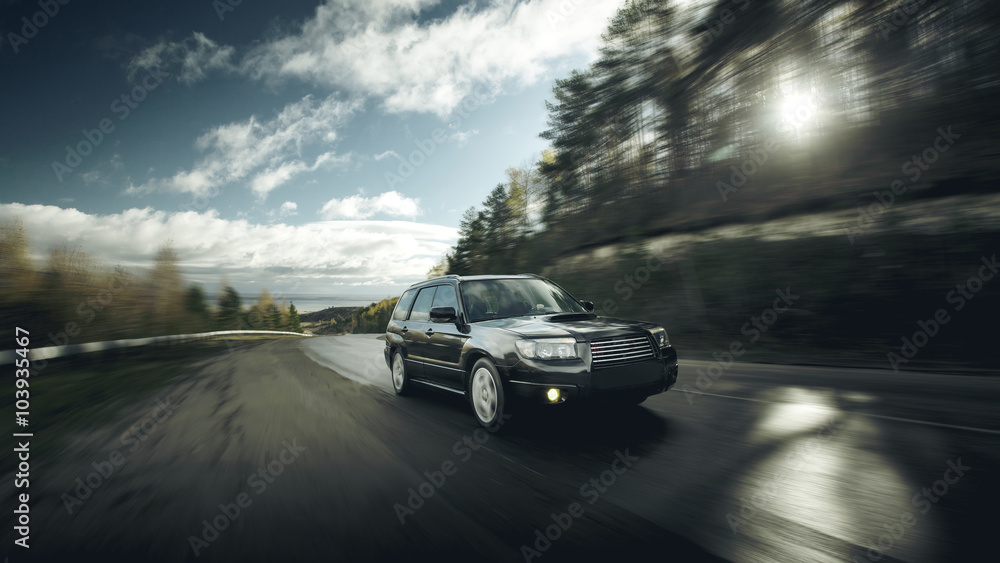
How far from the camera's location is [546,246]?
25297 mm

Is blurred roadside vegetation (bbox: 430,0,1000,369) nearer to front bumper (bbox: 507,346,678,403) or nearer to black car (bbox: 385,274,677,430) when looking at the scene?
black car (bbox: 385,274,677,430)

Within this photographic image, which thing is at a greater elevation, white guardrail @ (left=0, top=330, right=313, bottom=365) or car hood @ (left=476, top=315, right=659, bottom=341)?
white guardrail @ (left=0, top=330, right=313, bottom=365)

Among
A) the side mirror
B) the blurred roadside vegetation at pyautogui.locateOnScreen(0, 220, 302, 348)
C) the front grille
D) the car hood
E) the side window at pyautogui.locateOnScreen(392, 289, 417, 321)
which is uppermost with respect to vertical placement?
the blurred roadside vegetation at pyautogui.locateOnScreen(0, 220, 302, 348)

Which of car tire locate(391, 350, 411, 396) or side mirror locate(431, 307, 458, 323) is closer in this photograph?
side mirror locate(431, 307, 458, 323)

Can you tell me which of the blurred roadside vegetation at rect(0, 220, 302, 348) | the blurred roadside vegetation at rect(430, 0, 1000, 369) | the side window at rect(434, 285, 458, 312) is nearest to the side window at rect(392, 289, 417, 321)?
the side window at rect(434, 285, 458, 312)

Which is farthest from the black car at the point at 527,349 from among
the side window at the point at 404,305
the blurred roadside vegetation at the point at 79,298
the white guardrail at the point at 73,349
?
the blurred roadside vegetation at the point at 79,298

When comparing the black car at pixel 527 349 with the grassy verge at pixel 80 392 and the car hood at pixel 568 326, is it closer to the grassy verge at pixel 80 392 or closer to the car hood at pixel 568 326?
the car hood at pixel 568 326

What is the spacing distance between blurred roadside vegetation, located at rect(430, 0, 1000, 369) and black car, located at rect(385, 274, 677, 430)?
6.66 metres

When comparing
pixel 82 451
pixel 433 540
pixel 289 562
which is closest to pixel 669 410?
pixel 433 540

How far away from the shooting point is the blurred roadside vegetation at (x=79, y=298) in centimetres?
1463

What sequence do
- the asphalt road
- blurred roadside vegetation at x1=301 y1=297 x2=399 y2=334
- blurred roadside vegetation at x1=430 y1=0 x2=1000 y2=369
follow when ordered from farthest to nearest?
blurred roadside vegetation at x1=301 y1=297 x2=399 y2=334 < blurred roadside vegetation at x1=430 y1=0 x2=1000 y2=369 < the asphalt road

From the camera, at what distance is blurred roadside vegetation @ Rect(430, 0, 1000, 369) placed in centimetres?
966

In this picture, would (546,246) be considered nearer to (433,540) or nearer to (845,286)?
(845,286)

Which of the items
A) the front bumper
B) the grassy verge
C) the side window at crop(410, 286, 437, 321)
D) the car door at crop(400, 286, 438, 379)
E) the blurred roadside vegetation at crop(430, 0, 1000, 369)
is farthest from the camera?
→ the blurred roadside vegetation at crop(430, 0, 1000, 369)
